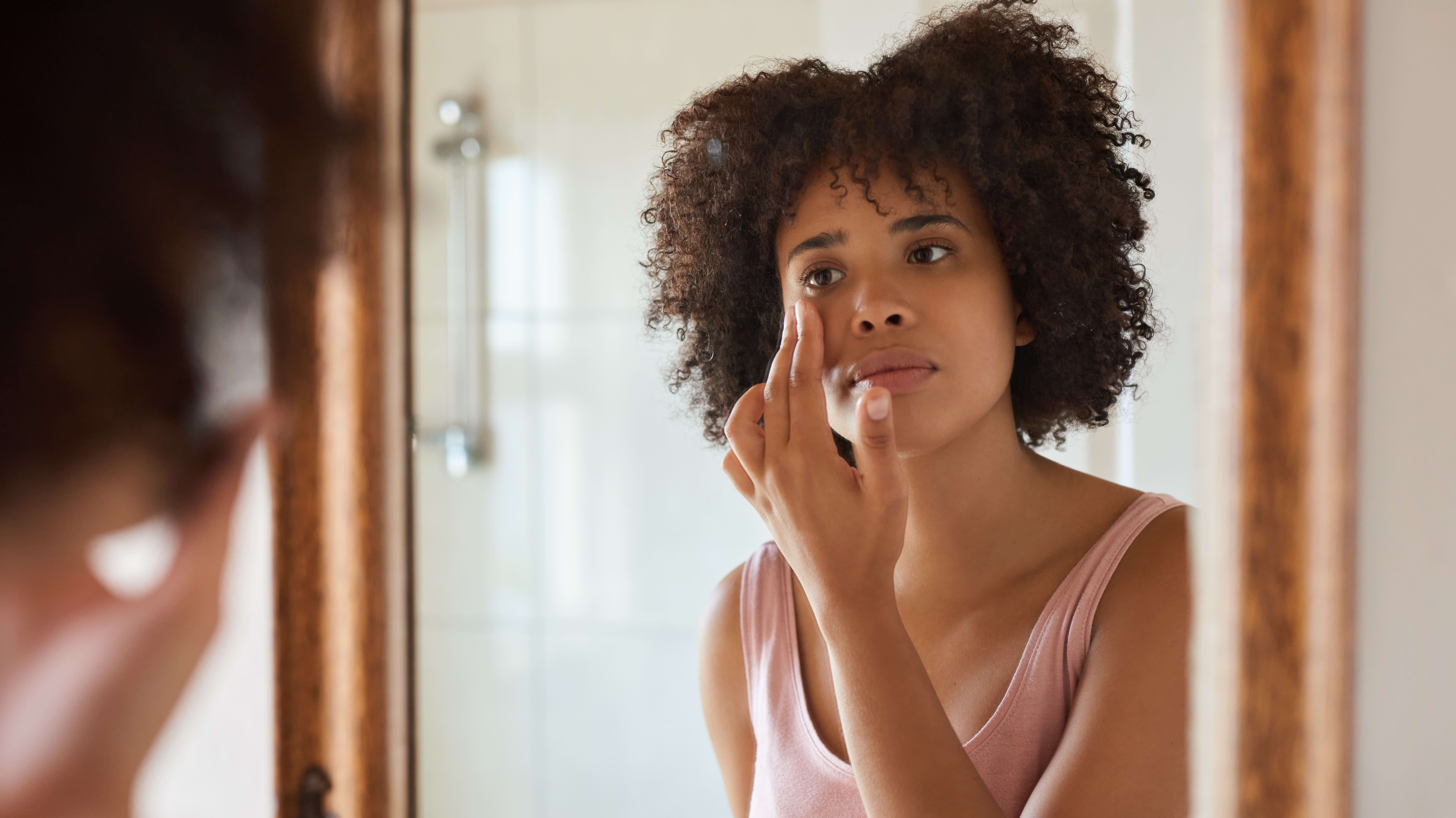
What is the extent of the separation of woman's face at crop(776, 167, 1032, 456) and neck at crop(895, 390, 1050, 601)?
2.1 inches

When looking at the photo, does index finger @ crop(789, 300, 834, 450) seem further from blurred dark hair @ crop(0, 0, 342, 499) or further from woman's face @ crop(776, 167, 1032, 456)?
blurred dark hair @ crop(0, 0, 342, 499)

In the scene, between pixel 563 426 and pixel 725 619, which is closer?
pixel 725 619

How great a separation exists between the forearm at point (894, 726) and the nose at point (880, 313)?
0.14 m

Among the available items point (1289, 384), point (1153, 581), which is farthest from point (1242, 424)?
point (1153, 581)

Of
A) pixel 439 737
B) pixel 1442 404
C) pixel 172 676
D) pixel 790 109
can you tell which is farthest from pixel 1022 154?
pixel 439 737

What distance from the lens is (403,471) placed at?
0.39m

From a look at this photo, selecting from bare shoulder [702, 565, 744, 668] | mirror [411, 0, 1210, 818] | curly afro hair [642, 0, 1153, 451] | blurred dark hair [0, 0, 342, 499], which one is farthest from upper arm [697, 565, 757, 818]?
blurred dark hair [0, 0, 342, 499]

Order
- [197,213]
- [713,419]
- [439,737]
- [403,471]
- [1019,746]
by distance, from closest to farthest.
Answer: [197,213] → [403,471] → [1019,746] → [713,419] → [439,737]

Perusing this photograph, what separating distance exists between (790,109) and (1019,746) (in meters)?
0.39

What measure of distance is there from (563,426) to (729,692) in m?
0.33

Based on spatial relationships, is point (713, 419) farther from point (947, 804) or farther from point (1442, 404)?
point (1442, 404)

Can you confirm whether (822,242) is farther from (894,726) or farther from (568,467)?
(568,467)

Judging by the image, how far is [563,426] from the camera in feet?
2.86

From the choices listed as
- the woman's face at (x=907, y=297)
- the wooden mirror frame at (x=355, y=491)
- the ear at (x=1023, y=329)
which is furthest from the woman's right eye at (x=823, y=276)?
the wooden mirror frame at (x=355, y=491)
